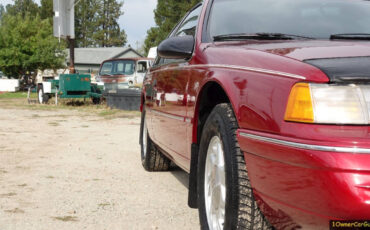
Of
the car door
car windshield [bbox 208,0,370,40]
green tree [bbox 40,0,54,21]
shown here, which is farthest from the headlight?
green tree [bbox 40,0,54,21]

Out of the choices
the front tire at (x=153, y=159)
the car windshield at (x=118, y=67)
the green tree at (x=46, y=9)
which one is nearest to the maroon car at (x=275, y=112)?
the front tire at (x=153, y=159)

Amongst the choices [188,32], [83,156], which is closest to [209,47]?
[188,32]

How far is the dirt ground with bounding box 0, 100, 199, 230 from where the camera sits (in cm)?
357

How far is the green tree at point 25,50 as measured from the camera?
3566cm

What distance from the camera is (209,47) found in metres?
3.18

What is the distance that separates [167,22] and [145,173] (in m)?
47.6

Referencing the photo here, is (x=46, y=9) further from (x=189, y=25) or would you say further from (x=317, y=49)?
(x=317, y=49)

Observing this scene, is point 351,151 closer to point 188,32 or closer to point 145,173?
point 188,32

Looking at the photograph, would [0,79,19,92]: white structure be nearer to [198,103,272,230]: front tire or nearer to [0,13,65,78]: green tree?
[0,13,65,78]: green tree

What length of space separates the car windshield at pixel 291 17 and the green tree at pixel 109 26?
7318 cm

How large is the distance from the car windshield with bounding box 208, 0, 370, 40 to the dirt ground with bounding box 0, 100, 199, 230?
→ 1.38m

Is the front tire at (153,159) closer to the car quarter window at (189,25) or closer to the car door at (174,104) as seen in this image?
the car door at (174,104)

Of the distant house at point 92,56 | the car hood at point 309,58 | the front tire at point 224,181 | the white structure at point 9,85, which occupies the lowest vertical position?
the white structure at point 9,85

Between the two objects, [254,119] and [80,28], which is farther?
[80,28]
